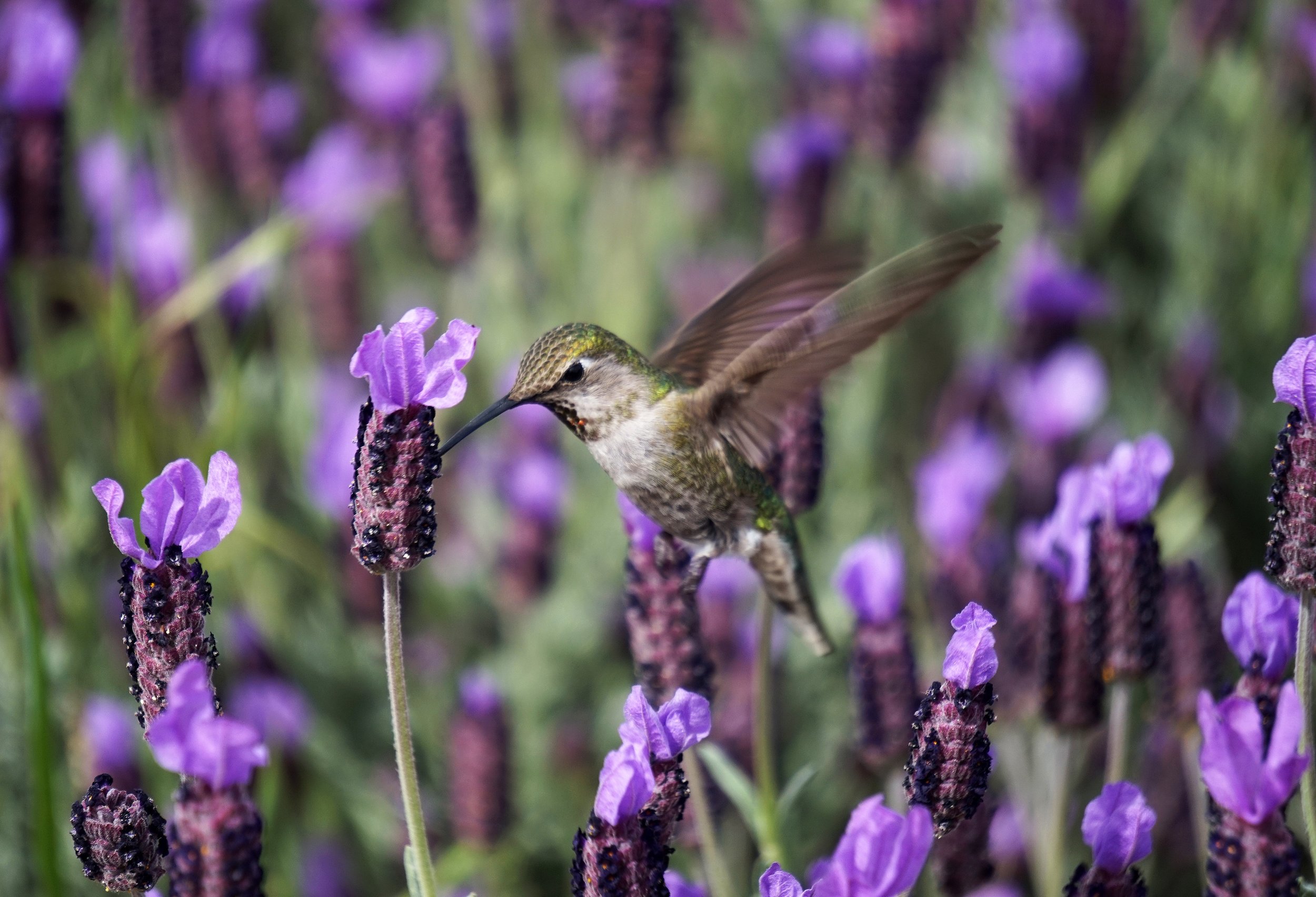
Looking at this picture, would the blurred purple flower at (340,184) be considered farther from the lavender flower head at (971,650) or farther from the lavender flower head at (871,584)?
the lavender flower head at (971,650)

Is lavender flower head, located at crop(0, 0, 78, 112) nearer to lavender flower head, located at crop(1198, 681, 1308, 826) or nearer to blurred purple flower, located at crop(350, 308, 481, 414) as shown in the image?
blurred purple flower, located at crop(350, 308, 481, 414)

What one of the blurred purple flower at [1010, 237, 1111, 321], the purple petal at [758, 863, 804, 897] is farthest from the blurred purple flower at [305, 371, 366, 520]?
the purple petal at [758, 863, 804, 897]

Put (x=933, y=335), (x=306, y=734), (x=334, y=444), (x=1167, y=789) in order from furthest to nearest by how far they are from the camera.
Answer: (x=933, y=335)
(x=334, y=444)
(x=306, y=734)
(x=1167, y=789)

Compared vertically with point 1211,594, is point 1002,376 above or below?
above

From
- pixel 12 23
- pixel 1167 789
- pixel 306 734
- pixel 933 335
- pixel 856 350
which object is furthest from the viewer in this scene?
pixel 933 335

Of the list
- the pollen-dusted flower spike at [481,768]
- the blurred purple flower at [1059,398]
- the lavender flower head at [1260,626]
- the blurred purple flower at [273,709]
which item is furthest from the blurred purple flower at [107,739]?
the blurred purple flower at [1059,398]

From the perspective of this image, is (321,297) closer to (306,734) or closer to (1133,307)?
(306,734)

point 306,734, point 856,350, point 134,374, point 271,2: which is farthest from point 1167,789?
point 271,2
